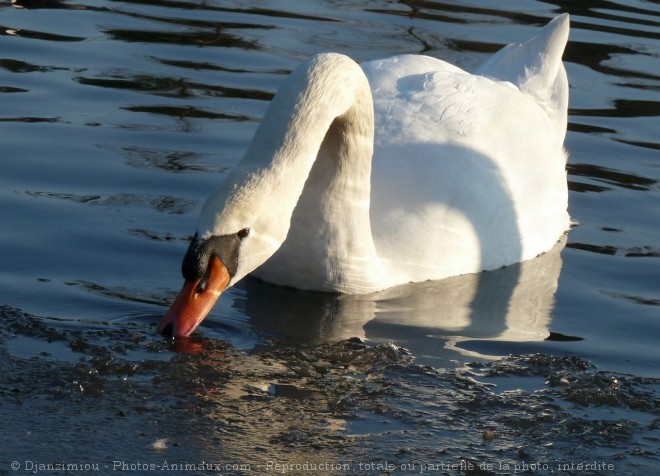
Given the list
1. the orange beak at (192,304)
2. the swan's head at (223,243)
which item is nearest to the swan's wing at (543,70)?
the swan's head at (223,243)

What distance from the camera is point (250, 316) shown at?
23.2ft

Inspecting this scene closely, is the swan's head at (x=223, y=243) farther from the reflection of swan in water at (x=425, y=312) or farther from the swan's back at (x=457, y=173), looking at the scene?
the swan's back at (x=457, y=173)

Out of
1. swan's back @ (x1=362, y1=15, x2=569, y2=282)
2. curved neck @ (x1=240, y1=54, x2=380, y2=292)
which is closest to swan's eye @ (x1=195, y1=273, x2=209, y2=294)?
curved neck @ (x1=240, y1=54, x2=380, y2=292)

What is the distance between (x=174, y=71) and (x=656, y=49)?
168 inches

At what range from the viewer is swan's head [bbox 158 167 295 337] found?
6160 mm

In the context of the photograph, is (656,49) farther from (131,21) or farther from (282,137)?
(282,137)

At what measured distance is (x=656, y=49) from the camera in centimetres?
1274

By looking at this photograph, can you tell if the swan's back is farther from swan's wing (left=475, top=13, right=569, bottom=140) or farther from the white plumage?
swan's wing (left=475, top=13, right=569, bottom=140)

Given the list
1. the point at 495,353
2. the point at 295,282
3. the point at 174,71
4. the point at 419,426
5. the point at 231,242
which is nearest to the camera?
the point at 419,426

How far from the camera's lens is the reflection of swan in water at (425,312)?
6969 mm

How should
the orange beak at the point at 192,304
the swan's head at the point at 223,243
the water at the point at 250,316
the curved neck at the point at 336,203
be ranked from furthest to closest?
the curved neck at the point at 336,203
the orange beak at the point at 192,304
the swan's head at the point at 223,243
the water at the point at 250,316

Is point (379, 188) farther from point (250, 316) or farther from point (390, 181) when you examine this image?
point (250, 316)

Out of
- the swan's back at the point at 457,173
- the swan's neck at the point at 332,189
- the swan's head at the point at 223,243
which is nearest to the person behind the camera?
the swan's head at the point at 223,243

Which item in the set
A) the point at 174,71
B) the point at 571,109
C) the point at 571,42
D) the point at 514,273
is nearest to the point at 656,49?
the point at 571,42
